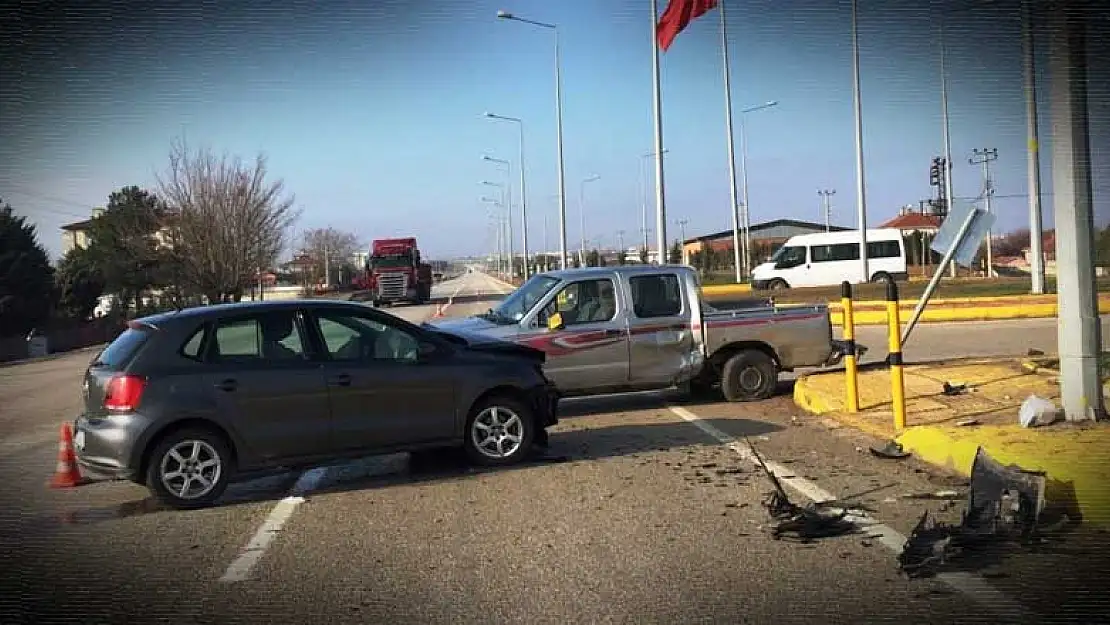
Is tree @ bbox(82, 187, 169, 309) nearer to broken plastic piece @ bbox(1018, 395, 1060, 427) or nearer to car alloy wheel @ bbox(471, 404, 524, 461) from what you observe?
car alloy wheel @ bbox(471, 404, 524, 461)

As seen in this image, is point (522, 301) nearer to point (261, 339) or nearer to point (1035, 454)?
point (261, 339)

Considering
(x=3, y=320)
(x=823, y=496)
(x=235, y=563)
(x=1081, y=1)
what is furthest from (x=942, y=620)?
(x=3, y=320)

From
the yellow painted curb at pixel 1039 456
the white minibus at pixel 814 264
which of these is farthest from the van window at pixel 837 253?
the yellow painted curb at pixel 1039 456

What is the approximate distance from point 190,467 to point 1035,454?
242 inches

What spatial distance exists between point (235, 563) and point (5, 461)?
571cm

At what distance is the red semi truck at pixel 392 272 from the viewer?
1993 inches

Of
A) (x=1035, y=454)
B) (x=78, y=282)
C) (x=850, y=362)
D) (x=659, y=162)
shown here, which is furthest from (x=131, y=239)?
(x=1035, y=454)

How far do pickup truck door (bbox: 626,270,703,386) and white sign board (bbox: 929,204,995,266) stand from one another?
2879 mm

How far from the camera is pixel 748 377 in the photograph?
1180 cm

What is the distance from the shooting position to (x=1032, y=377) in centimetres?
1113

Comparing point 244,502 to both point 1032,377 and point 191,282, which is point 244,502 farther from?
point 191,282

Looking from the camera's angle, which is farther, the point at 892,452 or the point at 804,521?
the point at 892,452

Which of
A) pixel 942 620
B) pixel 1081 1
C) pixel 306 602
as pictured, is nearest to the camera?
pixel 942 620

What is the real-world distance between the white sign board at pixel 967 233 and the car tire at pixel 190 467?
23.2 feet
